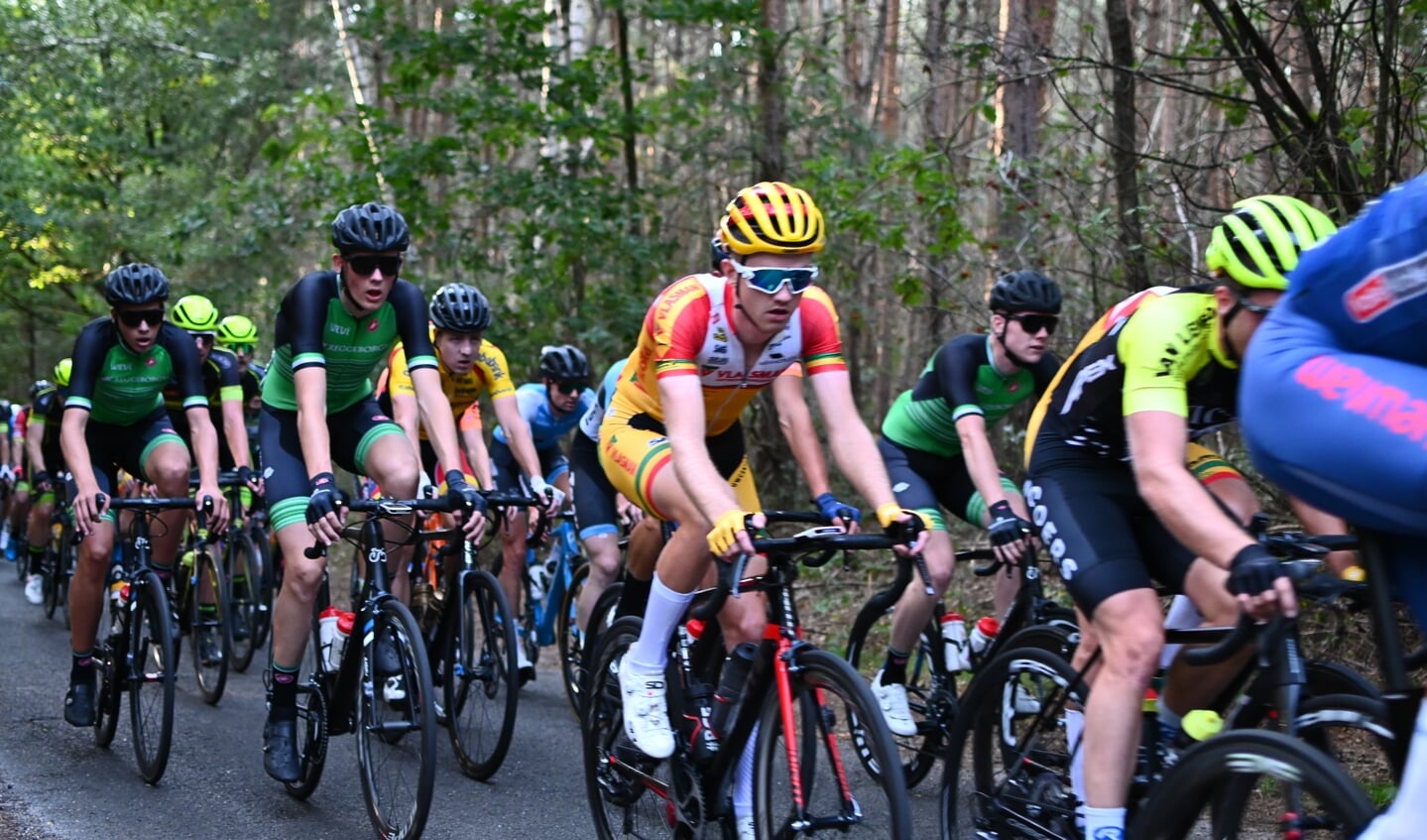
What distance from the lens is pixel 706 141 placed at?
46.8 ft

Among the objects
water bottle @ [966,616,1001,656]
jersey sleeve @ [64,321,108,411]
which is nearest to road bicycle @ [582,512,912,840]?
water bottle @ [966,616,1001,656]

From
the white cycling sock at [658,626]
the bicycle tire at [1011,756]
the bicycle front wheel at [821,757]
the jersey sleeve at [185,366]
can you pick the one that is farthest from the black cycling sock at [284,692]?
the bicycle tire at [1011,756]

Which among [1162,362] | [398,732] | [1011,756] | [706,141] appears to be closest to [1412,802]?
[1162,362]

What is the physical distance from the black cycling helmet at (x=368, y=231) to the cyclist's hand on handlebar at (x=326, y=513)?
3.75 ft

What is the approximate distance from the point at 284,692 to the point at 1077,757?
340 centimetres

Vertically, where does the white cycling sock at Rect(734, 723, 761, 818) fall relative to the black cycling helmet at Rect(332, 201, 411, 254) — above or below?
below

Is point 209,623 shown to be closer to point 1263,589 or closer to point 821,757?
point 821,757

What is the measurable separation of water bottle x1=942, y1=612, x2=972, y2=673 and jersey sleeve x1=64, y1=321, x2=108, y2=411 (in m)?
4.35

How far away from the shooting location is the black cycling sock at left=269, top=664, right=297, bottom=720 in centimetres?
588

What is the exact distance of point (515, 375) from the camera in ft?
48.4

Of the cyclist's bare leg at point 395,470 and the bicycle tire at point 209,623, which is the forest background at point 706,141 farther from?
the bicycle tire at point 209,623

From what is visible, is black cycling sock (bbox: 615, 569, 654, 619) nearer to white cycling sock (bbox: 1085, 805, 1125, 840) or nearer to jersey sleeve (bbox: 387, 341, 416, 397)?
jersey sleeve (bbox: 387, 341, 416, 397)

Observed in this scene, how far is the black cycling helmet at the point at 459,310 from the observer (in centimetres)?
768

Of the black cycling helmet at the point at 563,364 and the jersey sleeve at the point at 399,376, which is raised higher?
the jersey sleeve at the point at 399,376
